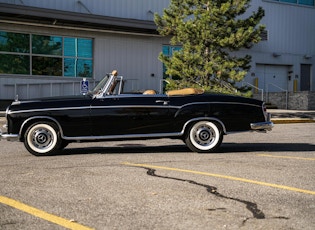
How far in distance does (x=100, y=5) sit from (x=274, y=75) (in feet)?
47.4

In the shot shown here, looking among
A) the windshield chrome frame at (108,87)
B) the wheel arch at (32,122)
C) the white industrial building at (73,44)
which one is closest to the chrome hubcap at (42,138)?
the wheel arch at (32,122)

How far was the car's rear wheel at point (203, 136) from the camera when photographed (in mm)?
8914

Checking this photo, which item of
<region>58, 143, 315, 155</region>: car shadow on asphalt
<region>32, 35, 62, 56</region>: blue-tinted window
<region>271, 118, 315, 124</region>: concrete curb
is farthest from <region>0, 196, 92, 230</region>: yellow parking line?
<region>32, 35, 62, 56</region>: blue-tinted window

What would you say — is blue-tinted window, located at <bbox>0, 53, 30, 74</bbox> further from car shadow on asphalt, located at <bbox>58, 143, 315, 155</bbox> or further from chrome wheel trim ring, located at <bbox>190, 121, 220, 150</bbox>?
chrome wheel trim ring, located at <bbox>190, 121, 220, 150</bbox>

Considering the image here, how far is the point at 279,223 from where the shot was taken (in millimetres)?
4145

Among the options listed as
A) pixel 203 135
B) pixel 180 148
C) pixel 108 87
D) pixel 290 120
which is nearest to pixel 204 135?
pixel 203 135

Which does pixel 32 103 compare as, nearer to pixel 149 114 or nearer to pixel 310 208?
pixel 149 114

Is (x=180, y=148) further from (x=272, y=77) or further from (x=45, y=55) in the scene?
(x=272, y=77)

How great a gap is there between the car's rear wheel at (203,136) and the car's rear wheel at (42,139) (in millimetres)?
2429

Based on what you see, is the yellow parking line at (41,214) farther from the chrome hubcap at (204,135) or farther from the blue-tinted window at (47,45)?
the blue-tinted window at (47,45)

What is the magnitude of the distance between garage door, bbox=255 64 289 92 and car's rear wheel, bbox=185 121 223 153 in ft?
78.1

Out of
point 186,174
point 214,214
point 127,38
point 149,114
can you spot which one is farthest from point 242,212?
point 127,38

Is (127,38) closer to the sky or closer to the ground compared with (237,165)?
closer to the sky

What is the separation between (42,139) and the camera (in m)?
8.66
